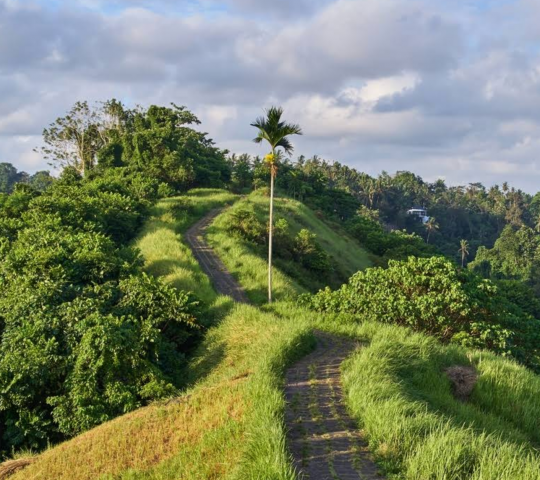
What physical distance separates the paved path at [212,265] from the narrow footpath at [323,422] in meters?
10.6

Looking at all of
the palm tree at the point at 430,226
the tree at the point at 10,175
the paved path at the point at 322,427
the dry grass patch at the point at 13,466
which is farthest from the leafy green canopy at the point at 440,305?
the tree at the point at 10,175

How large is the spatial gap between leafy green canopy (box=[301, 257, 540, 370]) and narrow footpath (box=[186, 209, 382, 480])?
15.2ft

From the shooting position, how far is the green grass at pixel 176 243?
21.5 metres

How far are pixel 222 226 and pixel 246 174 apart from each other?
112 feet

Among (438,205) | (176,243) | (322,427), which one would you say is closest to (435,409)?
(322,427)

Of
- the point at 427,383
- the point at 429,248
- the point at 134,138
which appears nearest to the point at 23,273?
the point at 427,383

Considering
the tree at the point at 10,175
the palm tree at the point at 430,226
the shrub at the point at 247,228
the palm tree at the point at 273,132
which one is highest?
the tree at the point at 10,175

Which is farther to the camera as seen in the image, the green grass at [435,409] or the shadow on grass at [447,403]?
the shadow on grass at [447,403]

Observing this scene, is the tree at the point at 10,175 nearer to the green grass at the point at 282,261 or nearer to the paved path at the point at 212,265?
the green grass at the point at 282,261

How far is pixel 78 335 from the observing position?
47.3 ft

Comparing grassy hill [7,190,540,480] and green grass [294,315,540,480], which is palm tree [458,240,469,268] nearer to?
grassy hill [7,190,540,480]

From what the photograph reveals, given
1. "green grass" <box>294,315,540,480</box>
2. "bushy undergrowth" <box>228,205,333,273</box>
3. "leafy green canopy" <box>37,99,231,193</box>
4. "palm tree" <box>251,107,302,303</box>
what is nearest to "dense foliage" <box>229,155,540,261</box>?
"leafy green canopy" <box>37,99,231,193</box>

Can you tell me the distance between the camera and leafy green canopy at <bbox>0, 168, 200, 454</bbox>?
1301 centimetres

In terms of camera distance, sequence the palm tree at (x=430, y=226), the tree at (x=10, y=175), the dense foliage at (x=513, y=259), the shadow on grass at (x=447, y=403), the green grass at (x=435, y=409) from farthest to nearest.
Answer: the tree at (x=10, y=175) → the palm tree at (x=430, y=226) → the dense foliage at (x=513, y=259) → the shadow on grass at (x=447, y=403) → the green grass at (x=435, y=409)
